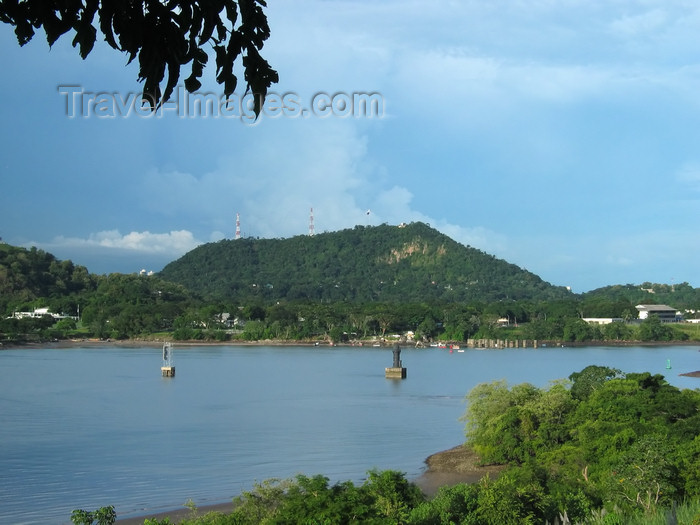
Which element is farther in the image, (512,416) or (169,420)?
(169,420)

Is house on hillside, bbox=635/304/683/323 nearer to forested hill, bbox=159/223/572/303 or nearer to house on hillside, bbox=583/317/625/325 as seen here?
A: house on hillside, bbox=583/317/625/325

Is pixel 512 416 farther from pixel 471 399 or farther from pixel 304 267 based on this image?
pixel 304 267

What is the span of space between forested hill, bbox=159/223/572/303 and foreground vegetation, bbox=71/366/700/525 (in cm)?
11396

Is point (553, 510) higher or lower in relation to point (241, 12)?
lower

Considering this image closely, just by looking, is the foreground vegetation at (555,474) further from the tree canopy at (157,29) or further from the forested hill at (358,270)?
the forested hill at (358,270)

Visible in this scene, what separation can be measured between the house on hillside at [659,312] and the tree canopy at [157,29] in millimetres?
105674

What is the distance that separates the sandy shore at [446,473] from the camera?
58.4ft

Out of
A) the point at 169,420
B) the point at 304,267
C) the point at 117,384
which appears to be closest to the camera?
the point at 169,420

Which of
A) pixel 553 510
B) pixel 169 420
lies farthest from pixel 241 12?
pixel 169 420

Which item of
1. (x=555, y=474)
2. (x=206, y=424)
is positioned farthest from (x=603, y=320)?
(x=555, y=474)

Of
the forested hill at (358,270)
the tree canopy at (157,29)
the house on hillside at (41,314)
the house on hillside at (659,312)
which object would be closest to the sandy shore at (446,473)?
the tree canopy at (157,29)

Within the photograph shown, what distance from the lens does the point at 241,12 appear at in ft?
8.39

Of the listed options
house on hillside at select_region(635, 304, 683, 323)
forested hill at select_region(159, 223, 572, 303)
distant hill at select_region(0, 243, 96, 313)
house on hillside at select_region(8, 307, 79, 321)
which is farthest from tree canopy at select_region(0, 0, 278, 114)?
forested hill at select_region(159, 223, 572, 303)

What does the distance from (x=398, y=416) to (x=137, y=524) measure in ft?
58.6
